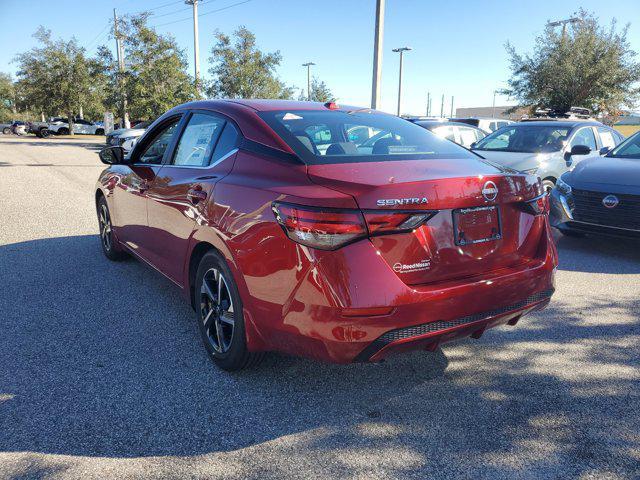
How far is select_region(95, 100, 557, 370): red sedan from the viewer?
238cm

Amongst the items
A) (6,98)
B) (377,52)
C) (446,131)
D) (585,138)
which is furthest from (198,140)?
(6,98)

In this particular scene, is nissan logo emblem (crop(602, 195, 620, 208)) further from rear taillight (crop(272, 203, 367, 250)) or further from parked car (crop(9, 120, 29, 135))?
parked car (crop(9, 120, 29, 135))

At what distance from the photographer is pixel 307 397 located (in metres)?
2.91

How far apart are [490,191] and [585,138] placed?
24.6ft

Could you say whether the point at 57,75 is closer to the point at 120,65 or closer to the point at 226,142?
the point at 120,65

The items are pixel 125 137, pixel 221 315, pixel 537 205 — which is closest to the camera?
pixel 537 205

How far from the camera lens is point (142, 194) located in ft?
13.9

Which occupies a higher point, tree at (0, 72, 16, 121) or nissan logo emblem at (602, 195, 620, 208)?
tree at (0, 72, 16, 121)

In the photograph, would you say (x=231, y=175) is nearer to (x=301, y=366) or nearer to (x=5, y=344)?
(x=301, y=366)

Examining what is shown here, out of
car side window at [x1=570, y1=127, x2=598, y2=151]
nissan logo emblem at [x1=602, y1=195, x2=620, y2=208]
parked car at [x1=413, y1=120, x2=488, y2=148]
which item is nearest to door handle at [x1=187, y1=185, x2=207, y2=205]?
nissan logo emblem at [x1=602, y1=195, x2=620, y2=208]

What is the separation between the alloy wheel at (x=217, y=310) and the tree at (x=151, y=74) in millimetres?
22928

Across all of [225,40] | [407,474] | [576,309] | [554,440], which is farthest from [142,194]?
[225,40]

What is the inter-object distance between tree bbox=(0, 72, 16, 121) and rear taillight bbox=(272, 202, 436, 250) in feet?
263

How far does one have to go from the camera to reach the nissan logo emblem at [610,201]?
5.71 meters
